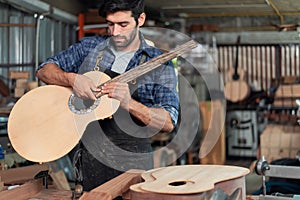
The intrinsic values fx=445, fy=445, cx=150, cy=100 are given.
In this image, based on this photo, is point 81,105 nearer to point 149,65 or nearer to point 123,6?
point 149,65

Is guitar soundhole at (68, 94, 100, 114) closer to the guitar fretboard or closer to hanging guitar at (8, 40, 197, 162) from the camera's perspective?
hanging guitar at (8, 40, 197, 162)

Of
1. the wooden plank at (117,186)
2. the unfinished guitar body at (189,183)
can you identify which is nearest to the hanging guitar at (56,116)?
the wooden plank at (117,186)

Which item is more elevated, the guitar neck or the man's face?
the man's face

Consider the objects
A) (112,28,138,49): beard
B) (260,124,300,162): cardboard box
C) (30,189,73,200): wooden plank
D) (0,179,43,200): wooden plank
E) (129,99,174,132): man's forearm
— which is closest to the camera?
(0,179,43,200): wooden plank

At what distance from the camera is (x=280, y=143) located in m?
5.80

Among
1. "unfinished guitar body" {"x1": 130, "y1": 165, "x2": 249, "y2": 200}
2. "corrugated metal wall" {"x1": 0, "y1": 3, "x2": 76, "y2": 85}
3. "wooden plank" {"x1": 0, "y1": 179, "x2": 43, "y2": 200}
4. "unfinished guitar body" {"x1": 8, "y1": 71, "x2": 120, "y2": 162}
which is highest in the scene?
"corrugated metal wall" {"x1": 0, "y1": 3, "x2": 76, "y2": 85}

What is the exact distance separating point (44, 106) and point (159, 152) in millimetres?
3575

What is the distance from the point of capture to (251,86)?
704 cm

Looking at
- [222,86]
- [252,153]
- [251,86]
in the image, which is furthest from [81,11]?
[252,153]

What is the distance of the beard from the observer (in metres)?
1.87

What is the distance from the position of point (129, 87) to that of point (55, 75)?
31 centimetres

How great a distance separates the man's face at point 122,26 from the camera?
1.84 m

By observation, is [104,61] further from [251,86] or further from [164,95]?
[251,86]

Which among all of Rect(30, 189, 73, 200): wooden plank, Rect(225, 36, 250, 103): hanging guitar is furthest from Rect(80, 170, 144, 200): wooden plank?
Rect(225, 36, 250, 103): hanging guitar
